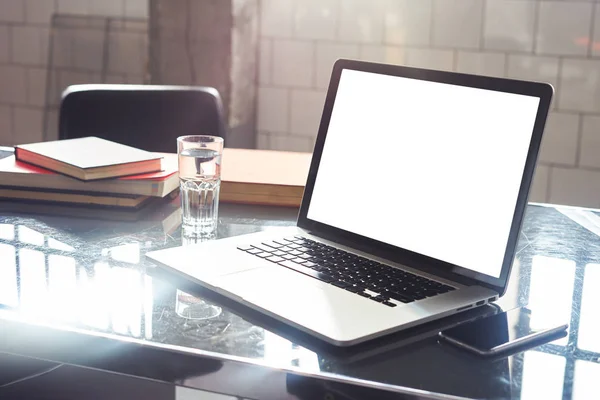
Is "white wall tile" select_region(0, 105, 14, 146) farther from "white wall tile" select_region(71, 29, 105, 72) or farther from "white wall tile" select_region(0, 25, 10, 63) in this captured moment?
"white wall tile" select_region(71, 29, 105, 72)

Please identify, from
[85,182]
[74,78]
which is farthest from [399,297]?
[74,78]

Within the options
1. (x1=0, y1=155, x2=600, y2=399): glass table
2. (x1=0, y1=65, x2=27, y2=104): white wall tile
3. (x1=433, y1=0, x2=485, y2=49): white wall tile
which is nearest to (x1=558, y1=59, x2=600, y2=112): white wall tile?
(x1=433, y1=0, x2=485, y2=49): white wall tile

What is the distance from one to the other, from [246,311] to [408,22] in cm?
173

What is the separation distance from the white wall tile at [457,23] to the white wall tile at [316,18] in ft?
1.03

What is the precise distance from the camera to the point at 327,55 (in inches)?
102

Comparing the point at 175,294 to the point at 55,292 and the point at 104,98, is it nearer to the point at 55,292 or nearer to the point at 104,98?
the point at 55,292

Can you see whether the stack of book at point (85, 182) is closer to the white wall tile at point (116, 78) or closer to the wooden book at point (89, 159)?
the wooden book at point (89, 159)

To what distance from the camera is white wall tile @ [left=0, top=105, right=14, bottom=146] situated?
2.97 m

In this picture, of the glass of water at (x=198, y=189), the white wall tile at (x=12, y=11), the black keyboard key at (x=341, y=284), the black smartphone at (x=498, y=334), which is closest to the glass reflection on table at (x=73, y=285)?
the glass of water at (x=198, y=189)

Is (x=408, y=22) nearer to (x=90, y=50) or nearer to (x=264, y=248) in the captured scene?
(x=90, y=50)

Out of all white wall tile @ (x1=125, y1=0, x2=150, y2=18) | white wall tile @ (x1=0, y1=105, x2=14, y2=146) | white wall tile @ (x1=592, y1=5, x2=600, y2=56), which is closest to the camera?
white wall tile @ (x1=592, y1=5, x2=600, y2=56)

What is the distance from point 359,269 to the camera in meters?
1.02

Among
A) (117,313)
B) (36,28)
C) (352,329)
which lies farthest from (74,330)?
(36,28)

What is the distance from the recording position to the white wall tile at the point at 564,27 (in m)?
2.29
